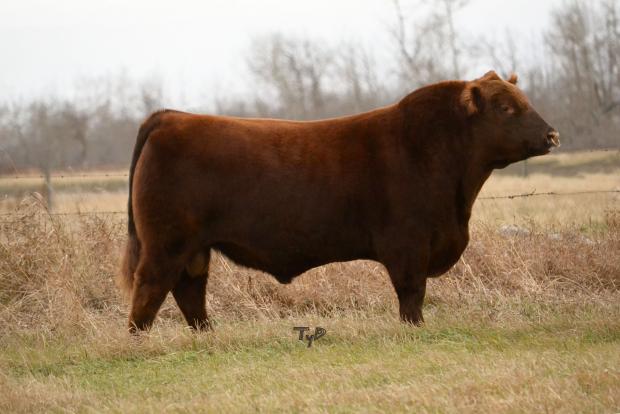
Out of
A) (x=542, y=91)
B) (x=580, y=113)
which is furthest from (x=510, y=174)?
(x=542, y=91)

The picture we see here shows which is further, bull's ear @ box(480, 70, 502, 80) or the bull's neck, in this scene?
bull's ear @ box(480, 70, 502, 80)

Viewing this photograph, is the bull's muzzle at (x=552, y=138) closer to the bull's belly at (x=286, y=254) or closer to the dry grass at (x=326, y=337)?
the dry grass at (x=326, y=337)

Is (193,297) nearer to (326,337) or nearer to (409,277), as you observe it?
(326,337)

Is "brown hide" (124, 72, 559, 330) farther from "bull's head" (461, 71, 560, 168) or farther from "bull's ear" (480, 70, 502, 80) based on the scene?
"bull's ear" (480, 70, 502, 80)

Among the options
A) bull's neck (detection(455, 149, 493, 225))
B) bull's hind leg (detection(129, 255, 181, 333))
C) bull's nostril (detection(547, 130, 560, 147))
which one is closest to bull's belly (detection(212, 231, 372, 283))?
bull's hind leg (detection(129, 255, 181, 333))

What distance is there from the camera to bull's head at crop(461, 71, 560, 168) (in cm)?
755

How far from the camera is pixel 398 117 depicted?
25.0ft

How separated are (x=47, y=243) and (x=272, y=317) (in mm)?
2641

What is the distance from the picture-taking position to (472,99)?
7.55m

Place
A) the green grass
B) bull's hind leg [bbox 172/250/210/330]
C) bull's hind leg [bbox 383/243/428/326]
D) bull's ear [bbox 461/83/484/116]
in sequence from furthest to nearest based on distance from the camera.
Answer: bull's hind leg [bbox 172/250/210/330] → bull's ear [bbox 461/83/484/116] → bull's hind leg [bbox 383/243/428/326] → the green grass

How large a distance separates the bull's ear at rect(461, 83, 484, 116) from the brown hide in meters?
0.01

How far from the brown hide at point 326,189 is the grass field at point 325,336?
0.53 m

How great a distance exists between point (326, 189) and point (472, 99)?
1392 millimetres

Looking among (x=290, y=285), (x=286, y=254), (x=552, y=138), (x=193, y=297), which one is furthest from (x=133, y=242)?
(x=552, y=138)
